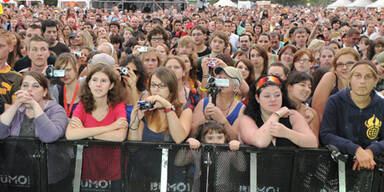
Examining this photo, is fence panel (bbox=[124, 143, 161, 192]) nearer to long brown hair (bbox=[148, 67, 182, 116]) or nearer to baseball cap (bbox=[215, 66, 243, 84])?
long brown hair (bbox=[148, 67, 182, 116])

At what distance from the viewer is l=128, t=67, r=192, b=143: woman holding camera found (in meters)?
3.11

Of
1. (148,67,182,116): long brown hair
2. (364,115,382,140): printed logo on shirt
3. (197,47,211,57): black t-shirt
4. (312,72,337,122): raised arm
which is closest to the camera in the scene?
(364,115,382,140): printed logo on shirt

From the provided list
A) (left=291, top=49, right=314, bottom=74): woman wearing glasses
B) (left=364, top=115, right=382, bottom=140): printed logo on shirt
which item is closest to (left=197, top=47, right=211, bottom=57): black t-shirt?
(left=291, top=49, right=314, bottom=74): woman wearing glasses

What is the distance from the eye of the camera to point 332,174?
9.44 feet

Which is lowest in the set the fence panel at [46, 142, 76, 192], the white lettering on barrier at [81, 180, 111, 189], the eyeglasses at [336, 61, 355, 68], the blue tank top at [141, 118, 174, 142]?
the white lettering on barrier at [81, 180, 111, 189]

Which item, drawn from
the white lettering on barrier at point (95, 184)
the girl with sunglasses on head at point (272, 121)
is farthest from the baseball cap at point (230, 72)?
the white lettering on barrier at point (95, 184)

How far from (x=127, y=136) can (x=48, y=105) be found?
2.40ft

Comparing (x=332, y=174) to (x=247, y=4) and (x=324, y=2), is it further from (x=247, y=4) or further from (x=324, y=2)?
(x=324, y=2)

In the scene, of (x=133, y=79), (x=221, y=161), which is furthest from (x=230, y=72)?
(x=221, y=161)

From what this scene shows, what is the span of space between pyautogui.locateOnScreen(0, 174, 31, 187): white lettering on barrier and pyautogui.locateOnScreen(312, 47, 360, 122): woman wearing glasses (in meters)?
2.80

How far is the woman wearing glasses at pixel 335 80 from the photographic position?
13.4 feet

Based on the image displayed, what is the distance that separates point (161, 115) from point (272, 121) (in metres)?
0.95

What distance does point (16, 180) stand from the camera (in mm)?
2969

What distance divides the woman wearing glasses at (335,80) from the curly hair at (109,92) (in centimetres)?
205
